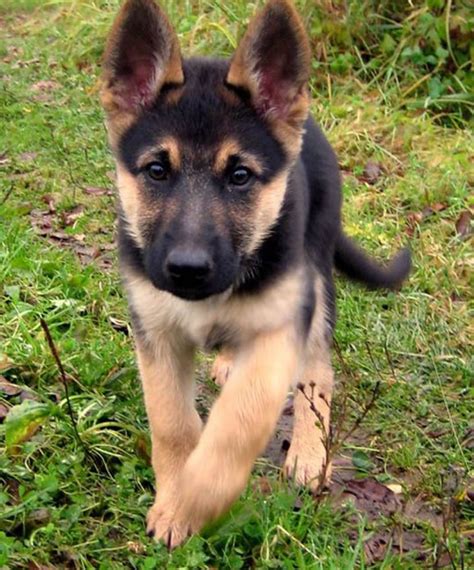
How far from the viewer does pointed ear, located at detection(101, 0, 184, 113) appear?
11.1ft

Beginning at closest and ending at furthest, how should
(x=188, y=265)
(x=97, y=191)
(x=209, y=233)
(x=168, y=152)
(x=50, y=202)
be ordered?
1. (x=188, y=265)
2. (x=209, y=233)
3. (x=168, y=152)
4. (x=50, y=202)
5. (x=97, y=191)

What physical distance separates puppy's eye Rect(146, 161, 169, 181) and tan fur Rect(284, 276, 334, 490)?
1031mm

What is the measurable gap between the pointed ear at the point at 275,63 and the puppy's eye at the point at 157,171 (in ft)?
1.35

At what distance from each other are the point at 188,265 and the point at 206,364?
1.92 meters

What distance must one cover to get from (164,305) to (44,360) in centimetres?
94

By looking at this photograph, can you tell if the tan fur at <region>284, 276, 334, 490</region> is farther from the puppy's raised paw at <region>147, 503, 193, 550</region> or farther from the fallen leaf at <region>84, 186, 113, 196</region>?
the fallen leaf at <region>84, 186, 113, 196</region>

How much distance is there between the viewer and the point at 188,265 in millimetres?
2992

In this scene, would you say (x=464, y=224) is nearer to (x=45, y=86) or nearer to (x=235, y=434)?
(x=235, y=434)

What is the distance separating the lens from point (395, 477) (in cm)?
400

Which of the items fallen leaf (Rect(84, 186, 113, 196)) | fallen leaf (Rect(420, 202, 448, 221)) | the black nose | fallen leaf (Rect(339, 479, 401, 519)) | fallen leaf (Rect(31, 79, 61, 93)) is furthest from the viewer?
fallen leaf (Rect(31, 79, 61, 93))

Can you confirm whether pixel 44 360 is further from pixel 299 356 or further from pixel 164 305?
pixel 299 356

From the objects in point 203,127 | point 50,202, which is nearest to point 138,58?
point 203,127

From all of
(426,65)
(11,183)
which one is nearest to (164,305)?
(11,183)

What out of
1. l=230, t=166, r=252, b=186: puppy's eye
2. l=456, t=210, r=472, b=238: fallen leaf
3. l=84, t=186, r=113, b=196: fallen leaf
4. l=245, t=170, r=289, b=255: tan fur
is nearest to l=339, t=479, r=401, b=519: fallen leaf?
l=245, t=170, r=289, b=255: tan fur
